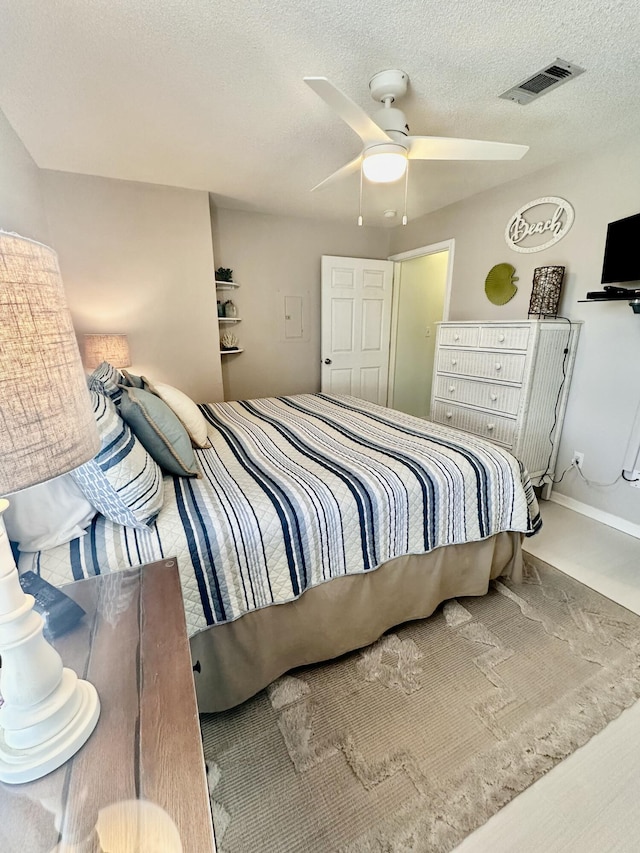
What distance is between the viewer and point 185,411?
1826mm

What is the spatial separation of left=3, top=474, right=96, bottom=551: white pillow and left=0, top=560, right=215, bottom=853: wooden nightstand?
35cm

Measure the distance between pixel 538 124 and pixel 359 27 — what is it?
4.37 feet

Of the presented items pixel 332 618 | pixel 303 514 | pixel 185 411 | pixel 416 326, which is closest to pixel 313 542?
pixel 303 514

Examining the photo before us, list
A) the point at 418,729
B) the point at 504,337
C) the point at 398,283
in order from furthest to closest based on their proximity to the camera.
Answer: the point at 398,283
the point at 504,337
the point at 418,729

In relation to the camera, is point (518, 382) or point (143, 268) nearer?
point (518, 382)

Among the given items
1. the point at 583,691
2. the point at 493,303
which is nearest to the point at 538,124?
the point at 493,303

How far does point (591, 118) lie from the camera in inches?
81.0

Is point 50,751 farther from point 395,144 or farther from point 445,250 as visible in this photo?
point 445,250

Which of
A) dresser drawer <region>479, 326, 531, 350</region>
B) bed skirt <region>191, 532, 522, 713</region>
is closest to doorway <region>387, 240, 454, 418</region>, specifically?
dresser drawer <region>479, 326, 531, 350</region>

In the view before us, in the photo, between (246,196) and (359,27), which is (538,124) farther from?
(246,196)

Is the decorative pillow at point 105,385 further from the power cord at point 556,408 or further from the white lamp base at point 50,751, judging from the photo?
the power cord at point 556,408

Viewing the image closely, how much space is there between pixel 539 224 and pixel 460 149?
1.41 m

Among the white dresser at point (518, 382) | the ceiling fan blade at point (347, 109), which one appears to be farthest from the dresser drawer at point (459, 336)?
the ceiling fan blade at point (347, 109)

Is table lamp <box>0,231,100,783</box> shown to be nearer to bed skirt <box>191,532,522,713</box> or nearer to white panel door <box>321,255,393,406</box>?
bed skirt <box>191,532,522,713</box>
